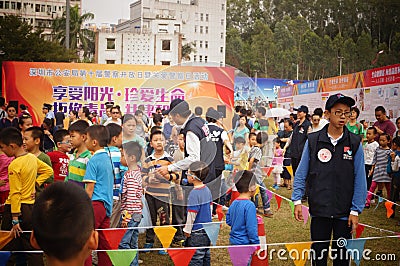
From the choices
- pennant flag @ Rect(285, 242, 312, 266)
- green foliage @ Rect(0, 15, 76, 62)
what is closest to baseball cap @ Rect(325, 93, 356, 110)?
pennant flag @ Rect(285, 242, 312, 266)

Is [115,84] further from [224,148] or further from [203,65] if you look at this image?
[203,65]

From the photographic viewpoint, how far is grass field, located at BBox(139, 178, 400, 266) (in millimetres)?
5930

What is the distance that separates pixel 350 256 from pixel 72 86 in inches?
616

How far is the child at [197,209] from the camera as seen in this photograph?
4887mm

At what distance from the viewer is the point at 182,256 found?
4.45 m

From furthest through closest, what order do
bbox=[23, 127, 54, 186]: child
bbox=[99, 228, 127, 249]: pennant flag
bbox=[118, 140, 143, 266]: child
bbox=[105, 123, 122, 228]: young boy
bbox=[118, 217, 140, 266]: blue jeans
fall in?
bbox=[105, 123, 122, 228]: young boy
bbox=[118, 140, 143, 266]: child
bbox=[23, 127, 54, 186]: child
bbox=[118, 217, 140, 266]: blue jeans
bbox=[99, 228, 127, 249]: pennant flag

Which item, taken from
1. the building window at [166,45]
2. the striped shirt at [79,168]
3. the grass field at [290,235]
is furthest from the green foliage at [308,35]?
the striped shirt at [79,168]

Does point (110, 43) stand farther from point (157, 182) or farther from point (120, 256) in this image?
point (120, 256)

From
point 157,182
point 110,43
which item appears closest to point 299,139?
point 157,182

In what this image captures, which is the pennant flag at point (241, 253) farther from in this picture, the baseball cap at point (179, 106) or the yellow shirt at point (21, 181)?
the yellow shirt at point (21, 181)

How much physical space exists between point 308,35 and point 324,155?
57050 mm

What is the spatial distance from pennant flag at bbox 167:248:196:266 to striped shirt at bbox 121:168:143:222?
1.11 m

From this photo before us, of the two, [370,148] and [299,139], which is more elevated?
[299,139]

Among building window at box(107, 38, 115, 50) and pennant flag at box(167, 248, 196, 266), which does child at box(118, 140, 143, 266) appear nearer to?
pennant flag at box(167, 248, 196, 266)
